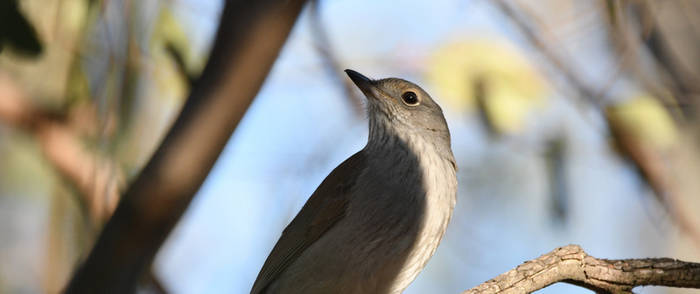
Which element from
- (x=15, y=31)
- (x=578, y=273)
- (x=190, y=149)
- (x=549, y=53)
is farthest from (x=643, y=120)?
(x=190, y=149)

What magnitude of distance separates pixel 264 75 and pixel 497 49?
4.37m

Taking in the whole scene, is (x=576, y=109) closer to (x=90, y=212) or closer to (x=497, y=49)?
(x=497, y=49)

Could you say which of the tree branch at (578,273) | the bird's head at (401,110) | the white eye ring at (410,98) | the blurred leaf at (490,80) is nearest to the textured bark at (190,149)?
the tree branch at (578,273)

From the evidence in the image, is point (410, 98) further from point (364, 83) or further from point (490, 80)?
point (490, 80)

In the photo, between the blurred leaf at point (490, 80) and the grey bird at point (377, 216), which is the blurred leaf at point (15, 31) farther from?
the blurred leaf at point (490, 80)

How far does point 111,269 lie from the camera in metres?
1.35

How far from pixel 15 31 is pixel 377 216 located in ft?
6.96

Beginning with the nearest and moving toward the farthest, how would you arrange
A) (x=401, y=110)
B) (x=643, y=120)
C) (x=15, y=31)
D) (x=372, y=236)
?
(x=15, y=31), (x=372, y=236), (x=401, y=110), (x=643, y=120)

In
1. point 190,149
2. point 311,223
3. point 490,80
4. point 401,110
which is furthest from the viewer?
point 490,80

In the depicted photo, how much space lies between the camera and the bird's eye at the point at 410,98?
188 inches

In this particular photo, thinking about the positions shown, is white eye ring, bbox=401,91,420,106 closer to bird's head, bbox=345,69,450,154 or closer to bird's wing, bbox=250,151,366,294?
bird's head, bbox=345,69,450,154

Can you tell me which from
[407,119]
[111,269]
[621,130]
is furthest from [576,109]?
[111,269]

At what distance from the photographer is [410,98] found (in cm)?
480

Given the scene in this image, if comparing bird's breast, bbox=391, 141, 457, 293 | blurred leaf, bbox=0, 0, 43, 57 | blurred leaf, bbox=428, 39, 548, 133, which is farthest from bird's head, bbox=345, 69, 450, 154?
blurred leaf, bbox=0, 0, 43, 57
